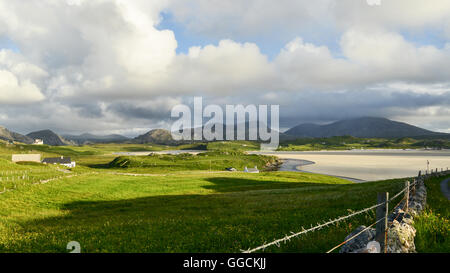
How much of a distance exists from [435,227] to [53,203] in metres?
49.3

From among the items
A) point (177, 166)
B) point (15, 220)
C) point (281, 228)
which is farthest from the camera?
A: point (177, 166)

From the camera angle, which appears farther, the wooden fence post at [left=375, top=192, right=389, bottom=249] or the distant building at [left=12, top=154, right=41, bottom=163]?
the distant building at [left=12, top=154, right=41, bottom=163]

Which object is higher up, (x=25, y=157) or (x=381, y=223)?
(x=381, y=223)

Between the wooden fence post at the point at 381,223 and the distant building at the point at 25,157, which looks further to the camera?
the distant building at the point at 25,157

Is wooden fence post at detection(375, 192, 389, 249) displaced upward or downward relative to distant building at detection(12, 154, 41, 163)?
upward

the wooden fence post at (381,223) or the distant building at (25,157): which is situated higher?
the wooden fence post at (381,223)

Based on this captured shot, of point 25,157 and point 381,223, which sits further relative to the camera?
point 25,157
